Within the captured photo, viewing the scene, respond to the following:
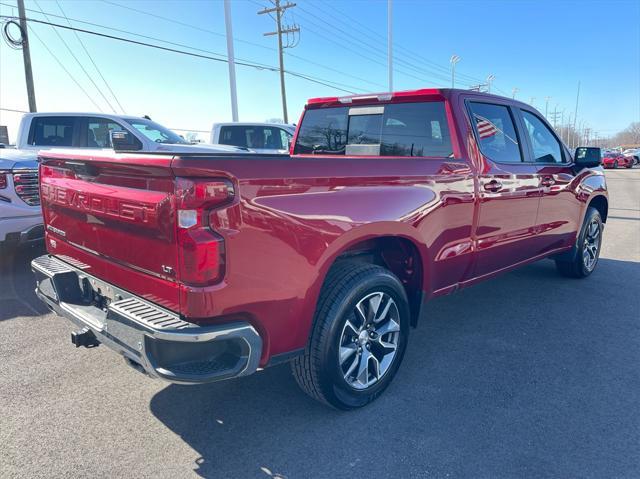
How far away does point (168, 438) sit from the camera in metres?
2.58

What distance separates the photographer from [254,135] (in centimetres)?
1236

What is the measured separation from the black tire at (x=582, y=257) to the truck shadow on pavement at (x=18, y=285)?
559 cm

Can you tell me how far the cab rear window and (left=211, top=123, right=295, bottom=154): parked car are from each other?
7.60m

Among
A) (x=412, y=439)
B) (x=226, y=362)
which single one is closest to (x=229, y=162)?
(x=226, y=362)

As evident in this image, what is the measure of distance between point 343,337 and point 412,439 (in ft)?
2.18

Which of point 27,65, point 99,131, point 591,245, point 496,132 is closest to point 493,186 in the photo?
point 496,132

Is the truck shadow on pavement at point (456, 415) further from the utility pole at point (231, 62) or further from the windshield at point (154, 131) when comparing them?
the utility pole at point (231, 62)

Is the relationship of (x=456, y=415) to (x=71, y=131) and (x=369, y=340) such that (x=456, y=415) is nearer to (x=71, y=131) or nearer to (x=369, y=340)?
(x=369, y=340)

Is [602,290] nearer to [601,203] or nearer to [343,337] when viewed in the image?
[601,203]

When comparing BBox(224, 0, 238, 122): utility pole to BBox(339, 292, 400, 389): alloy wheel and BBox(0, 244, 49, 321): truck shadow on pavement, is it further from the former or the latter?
BBox(339, 292, 400, 389): alloy wheel

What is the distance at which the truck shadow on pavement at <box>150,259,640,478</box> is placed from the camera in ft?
7.84

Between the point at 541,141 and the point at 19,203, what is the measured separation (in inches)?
219

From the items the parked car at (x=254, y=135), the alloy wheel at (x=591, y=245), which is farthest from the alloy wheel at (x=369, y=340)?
the parked car at (x=254, y=135)

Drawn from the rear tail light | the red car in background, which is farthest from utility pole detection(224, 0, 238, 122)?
the red car in background
